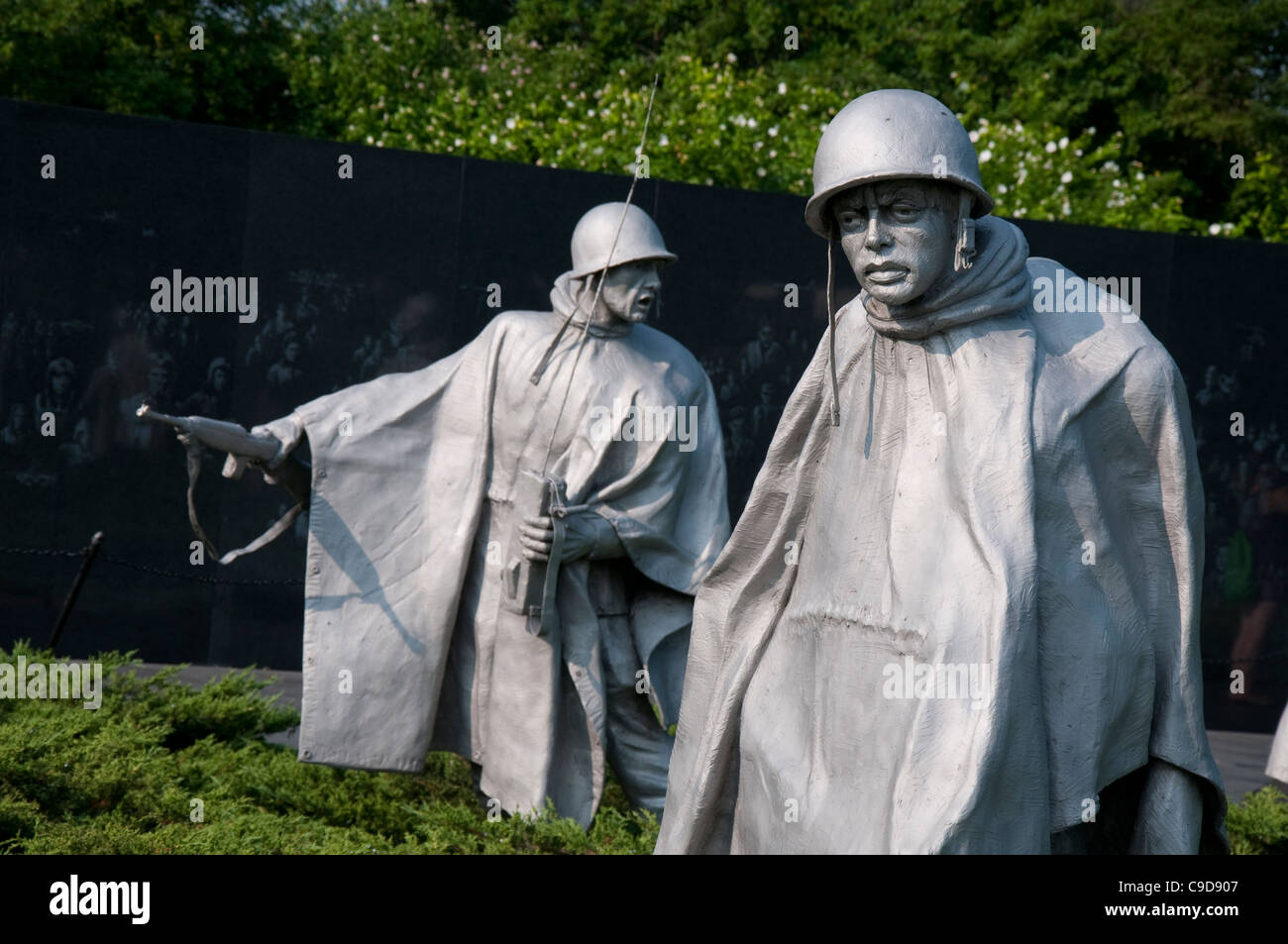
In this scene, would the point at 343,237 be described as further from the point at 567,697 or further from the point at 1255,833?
the point at 1255,833

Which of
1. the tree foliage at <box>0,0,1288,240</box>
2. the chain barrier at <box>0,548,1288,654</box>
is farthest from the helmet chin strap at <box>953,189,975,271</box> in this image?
the tree foliage at <box>0,0,1288,240</box>

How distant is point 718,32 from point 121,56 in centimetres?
550

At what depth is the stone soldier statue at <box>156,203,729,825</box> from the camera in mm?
7348

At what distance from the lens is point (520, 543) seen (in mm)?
7160

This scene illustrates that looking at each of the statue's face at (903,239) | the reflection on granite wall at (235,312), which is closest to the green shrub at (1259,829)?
the statue's face at (903,239)

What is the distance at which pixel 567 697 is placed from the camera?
24.5 ft

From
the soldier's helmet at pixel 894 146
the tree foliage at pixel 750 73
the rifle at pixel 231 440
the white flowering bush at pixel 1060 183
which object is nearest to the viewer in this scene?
the soldier's helmet at pixel 894 146

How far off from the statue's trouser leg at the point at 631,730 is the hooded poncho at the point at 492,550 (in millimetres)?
63

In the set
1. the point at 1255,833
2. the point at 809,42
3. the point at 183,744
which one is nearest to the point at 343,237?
the point at 183,744

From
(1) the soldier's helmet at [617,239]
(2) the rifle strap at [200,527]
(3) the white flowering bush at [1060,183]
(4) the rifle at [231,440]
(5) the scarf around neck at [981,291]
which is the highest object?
(3) the white flowering bush at [1060,183]

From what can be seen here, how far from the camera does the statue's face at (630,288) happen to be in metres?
7.43

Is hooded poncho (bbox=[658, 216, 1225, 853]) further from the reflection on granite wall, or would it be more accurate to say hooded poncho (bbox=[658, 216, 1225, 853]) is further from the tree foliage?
the tree foliage

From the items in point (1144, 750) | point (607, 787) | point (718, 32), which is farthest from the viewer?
point (718, 32)

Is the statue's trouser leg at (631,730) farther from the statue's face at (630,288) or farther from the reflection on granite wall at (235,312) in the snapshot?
the reflection on granite wall at (235,312)
